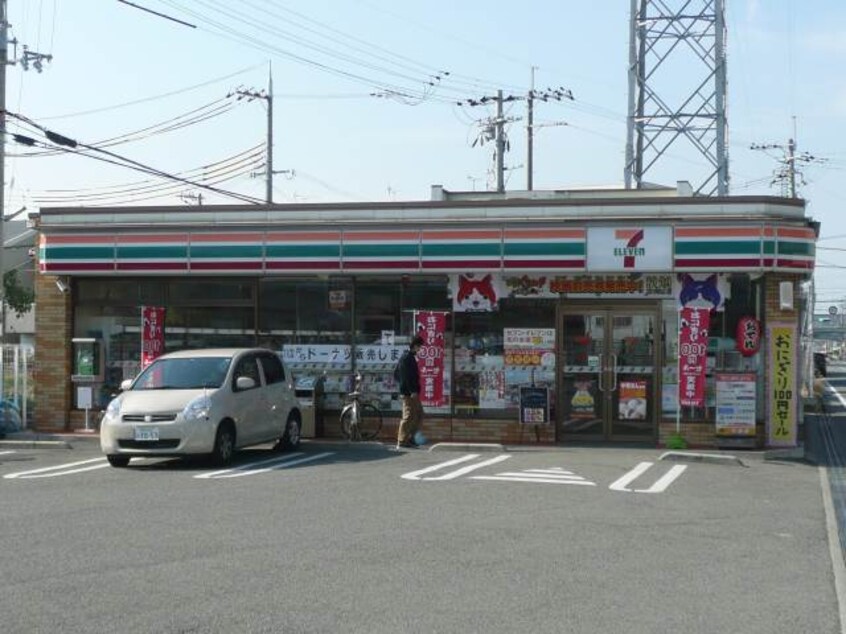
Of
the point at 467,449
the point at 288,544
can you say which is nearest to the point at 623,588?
the point at 288,544

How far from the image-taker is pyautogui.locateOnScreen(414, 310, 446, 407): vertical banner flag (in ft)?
61.9

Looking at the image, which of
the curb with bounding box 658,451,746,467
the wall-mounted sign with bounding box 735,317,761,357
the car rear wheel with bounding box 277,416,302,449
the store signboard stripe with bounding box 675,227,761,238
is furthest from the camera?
the wall-mounted sign with bounding box 735,317,761,357

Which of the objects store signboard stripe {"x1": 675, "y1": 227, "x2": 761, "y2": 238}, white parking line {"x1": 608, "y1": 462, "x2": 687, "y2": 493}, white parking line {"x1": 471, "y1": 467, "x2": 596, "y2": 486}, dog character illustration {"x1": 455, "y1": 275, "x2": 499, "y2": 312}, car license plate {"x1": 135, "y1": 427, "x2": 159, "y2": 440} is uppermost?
store signboard stripe {"x1": 675, "y1": 227, "x2": 761, "y2": 238}

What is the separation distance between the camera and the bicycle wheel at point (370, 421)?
19297mm

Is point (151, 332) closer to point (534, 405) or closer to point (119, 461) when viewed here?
point (119, 461)

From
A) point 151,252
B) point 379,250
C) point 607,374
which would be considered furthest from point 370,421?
point 151,252

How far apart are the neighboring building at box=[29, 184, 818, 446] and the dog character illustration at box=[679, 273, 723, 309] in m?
0.04

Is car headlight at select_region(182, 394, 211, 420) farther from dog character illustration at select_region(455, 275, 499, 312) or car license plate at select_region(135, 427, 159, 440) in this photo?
dog character illustration at select_region(455, 275, 499, 312)

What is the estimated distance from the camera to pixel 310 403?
19.4 meters

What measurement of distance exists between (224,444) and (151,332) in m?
5.58

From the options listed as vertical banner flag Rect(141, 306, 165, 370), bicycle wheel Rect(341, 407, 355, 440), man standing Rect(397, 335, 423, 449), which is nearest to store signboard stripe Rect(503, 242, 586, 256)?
man standing Rect(397, 335, 423, 449)

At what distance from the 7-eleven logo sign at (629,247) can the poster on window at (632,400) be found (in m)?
2.09

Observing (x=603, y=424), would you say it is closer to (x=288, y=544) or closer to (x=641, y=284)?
(x=641, y=284)

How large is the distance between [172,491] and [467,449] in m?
6.66
